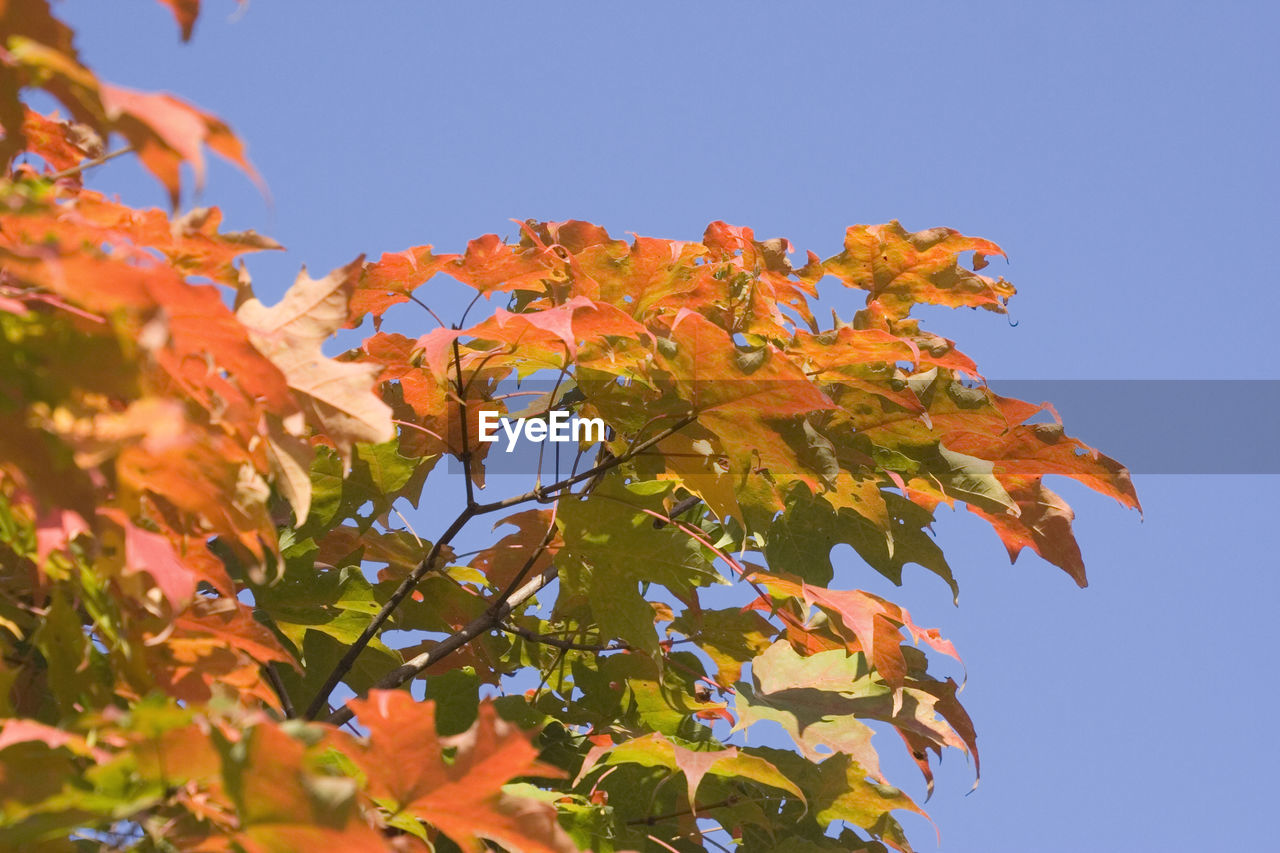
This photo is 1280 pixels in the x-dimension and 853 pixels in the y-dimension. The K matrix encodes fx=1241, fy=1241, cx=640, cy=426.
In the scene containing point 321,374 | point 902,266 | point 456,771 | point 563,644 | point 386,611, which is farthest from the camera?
point 902,266

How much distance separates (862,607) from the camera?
161 cm

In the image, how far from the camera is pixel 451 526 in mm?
1686

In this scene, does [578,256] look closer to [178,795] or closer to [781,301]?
[781,301]

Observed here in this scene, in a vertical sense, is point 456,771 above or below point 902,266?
below

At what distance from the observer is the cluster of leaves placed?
36.2 inches

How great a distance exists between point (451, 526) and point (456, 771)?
25.9 inches

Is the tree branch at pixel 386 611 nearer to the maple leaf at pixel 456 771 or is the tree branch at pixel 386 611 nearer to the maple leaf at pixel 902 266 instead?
the maple leaf at pixel 456 771

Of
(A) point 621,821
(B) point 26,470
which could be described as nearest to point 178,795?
(B) point 26,470

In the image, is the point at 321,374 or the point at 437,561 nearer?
the point at 321,374

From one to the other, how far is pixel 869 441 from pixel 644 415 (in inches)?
13.5

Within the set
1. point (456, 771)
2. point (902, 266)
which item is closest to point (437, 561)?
point (456, 771)

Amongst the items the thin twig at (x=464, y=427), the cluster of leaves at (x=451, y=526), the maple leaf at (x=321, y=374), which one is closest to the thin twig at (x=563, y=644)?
the cluster of leaves at (x=451, y=526)

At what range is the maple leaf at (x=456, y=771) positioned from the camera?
103 cm

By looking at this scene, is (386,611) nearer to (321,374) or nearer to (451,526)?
(451,526)
